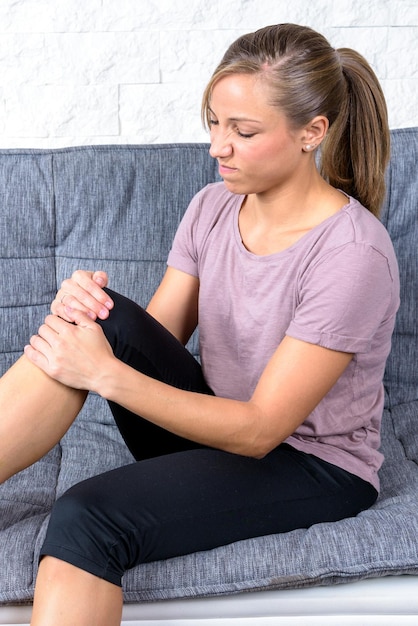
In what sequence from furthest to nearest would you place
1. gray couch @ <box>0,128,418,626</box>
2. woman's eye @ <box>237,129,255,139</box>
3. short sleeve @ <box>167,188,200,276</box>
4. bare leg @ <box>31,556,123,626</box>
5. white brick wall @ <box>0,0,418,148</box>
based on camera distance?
white brick wall @ <box>0,0,418,148</box>
gray couch @ <box>0,128,418,626</box>
short sleeve @ <box>167,188,200,276</box>
woman's eye @ <box>237,129,255,139</box>
bare leg @ <box>31,556,123,626</box>

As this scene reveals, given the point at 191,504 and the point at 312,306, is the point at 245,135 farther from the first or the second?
the point at 191,504

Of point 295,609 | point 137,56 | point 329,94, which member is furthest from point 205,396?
point 137,56

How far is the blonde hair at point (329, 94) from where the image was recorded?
1450 millimetres

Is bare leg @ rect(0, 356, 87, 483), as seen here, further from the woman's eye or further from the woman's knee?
the woman's eye

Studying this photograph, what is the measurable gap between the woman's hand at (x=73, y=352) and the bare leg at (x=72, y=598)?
267 mm

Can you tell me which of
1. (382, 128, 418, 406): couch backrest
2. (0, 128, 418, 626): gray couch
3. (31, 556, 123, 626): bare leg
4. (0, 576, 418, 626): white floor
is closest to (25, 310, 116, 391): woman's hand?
(31, 556, 123, 626): bare leg

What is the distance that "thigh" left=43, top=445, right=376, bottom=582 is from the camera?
130 centimetres

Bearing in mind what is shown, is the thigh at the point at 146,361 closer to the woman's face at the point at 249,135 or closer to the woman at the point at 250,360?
the woman at the point at 250,360

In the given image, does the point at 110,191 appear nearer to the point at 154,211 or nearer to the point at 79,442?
the point at 154,211

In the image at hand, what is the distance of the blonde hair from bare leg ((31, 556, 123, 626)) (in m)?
0.76

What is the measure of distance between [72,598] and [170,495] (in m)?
0.22

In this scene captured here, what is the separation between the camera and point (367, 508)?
160cm

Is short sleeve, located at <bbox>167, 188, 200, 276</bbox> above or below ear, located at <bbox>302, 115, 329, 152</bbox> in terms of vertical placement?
below

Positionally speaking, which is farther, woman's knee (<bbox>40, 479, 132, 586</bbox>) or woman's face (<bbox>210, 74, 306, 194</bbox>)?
woman's face (<bbox>210, 74, 306, 194</bbox>)
